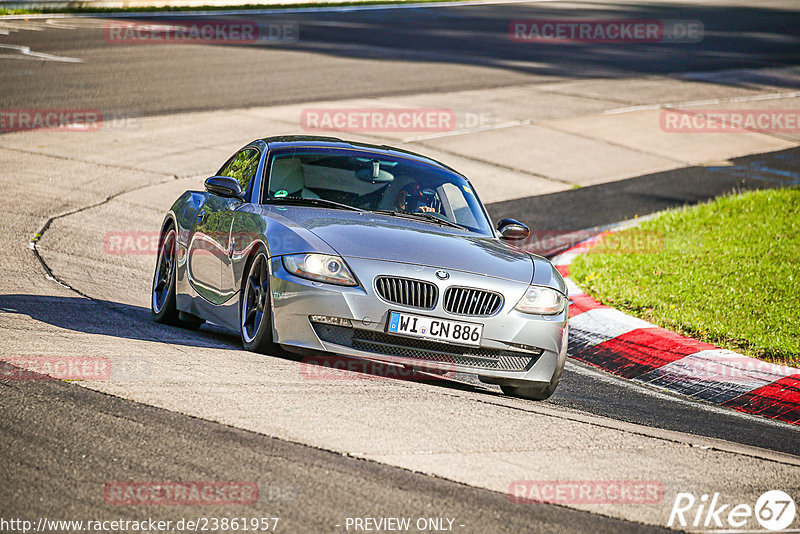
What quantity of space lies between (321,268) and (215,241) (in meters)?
1.53

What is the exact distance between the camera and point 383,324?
6324 mm

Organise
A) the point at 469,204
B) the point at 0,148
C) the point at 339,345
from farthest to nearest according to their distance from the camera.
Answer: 1. the point at 0,148
2. the point at 469,204
3. the point at 339,345

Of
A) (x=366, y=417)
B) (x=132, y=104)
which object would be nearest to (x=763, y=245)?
(x=366, y=417)

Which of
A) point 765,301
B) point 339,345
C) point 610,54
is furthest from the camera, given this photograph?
point 610,54

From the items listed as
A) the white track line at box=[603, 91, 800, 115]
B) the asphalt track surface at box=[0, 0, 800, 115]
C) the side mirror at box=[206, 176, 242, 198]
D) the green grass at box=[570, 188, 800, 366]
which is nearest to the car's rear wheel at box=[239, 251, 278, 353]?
the side mirror at box=[206, 176, 242, 198]

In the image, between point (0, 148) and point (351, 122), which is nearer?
point (0, 148)

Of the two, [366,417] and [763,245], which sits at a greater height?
[366,417]

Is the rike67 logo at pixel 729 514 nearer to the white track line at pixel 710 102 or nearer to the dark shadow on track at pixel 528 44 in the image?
the white track line at pixel 710 102

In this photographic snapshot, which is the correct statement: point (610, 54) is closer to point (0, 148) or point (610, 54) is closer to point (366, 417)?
point (0, 148)

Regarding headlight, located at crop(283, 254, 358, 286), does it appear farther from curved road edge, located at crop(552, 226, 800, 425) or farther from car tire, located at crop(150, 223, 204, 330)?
curved road edge, located at crop(552, 226, 800, 425)

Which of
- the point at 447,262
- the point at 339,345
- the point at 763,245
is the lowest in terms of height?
the point at 763,245

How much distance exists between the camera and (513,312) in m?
6.61

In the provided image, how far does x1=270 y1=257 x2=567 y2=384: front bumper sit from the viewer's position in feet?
20.7

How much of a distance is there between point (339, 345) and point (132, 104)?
46.3ft
